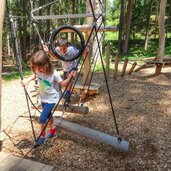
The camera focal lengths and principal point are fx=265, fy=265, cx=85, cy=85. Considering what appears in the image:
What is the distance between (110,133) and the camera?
521 centimetres

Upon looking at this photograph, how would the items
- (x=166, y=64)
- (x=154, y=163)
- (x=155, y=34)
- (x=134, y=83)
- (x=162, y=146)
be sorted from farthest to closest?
(x=155, y=34) → (x=166, y=64) → (x=134, y=83) → (x=162, y=146) → (x=154, y=163)

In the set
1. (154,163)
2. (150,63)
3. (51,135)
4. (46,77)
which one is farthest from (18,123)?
(150,63)

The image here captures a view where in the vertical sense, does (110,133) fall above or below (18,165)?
below

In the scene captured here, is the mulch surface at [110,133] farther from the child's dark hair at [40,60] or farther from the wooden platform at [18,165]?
the child's dark hair at [40,60]

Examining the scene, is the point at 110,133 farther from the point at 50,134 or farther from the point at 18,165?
the point at 18,165

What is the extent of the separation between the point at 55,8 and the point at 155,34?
1202 cm

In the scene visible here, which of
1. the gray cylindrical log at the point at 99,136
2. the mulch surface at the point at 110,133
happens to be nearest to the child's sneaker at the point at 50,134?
the mulch surface at the point at 110,133

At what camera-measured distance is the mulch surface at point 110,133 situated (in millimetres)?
4262

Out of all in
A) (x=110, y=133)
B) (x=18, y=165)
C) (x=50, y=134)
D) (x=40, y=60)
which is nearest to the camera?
(x=18, y=165)

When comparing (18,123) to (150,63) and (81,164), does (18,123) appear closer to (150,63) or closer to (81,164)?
(81,164)

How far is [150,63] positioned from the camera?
10.3 meters

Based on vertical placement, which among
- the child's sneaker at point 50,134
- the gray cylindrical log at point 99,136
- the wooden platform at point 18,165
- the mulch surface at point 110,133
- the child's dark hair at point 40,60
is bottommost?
the mulch surface at point 110,133

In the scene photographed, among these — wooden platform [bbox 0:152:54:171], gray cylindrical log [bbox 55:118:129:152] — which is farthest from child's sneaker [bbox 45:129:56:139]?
wooden platform [bbox 0:152:54:171]

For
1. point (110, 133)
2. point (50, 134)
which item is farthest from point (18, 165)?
point (110, 133)
